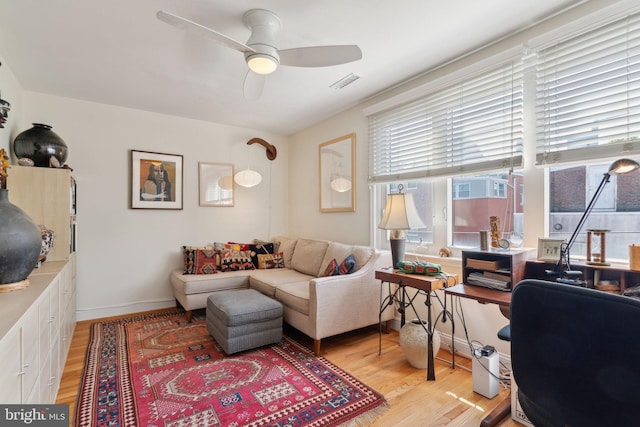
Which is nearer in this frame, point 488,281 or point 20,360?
point 20,360

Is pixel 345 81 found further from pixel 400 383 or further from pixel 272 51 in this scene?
pixel 400 383

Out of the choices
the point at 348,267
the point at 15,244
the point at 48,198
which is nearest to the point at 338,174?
the point at 348,267

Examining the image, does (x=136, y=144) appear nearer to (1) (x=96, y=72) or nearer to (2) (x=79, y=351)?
(1) (x=96, y=72)

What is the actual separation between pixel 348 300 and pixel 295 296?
1.59ft

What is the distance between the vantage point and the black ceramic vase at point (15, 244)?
1.39 metres

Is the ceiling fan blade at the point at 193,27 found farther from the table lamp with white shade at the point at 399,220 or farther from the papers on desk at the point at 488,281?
the papers on desk at the point at 488,281

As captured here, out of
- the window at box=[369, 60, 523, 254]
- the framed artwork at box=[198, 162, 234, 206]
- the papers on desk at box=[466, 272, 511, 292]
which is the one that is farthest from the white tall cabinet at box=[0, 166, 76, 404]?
the window at box=[369, 60, 523, 254]

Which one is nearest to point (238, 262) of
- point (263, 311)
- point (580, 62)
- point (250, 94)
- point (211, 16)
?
point (263, 311)

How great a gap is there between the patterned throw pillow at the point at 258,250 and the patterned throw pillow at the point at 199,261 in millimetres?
515

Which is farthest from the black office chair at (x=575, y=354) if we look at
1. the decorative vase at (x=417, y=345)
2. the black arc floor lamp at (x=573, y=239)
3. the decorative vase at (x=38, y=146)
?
the decorative vase at (x=38, y=146)

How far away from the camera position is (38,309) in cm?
142

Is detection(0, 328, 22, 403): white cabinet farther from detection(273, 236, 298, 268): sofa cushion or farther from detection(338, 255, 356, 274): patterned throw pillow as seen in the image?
detection(273, 236, 298, 268): sofa cushion

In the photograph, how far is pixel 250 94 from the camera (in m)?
2.50

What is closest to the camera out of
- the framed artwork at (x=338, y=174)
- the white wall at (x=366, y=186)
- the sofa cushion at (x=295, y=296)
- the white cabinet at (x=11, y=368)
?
the white cabinet at (x=11, y=368)
